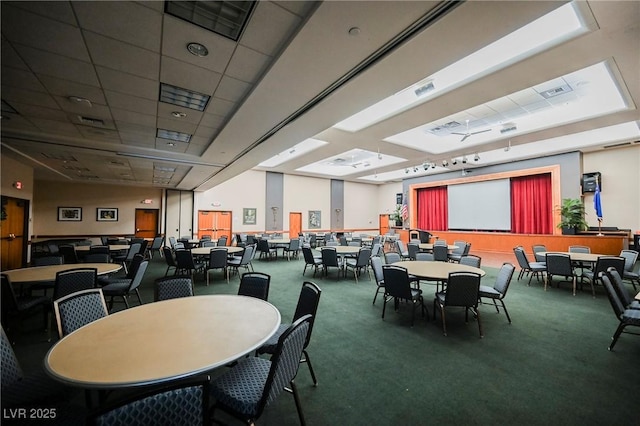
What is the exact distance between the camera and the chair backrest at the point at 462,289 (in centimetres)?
346

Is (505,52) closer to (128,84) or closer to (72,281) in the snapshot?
(128,84)

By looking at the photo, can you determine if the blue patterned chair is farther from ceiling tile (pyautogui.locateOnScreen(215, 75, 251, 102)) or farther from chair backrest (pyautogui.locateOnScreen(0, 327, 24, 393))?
ceiling tile (pyautogui.locateOnScreen(215, 75, 251, 102))

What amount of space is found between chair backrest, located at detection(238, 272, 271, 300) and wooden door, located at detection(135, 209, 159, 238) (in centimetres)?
1265

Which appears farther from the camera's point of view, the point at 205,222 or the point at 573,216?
the point at 205,222

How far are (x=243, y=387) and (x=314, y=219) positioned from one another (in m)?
15.1

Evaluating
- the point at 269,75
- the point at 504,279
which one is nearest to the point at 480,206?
the point at 504,279

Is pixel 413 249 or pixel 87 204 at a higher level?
→ pixel 87 204

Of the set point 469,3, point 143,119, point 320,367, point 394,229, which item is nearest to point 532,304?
point 320,367

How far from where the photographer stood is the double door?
1392 centimetres

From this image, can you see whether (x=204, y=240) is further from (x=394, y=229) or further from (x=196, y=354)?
(x=394, y=229)

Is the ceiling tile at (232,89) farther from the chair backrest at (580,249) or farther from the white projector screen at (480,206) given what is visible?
the white projector screen at (480,206)

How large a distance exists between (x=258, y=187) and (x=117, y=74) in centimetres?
1173

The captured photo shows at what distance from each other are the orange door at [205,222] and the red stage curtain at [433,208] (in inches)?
446

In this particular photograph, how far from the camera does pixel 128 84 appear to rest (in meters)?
3.46
